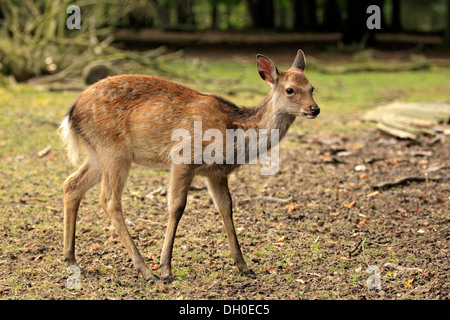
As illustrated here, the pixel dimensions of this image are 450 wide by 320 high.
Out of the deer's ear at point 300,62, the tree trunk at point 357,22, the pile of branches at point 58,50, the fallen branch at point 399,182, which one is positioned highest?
the deer's ear at point 300,62

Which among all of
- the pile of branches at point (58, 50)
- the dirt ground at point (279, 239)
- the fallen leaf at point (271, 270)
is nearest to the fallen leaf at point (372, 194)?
the dirt ground at point (279, 239)

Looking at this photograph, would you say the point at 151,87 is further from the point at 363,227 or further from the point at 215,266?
the point at 363,227

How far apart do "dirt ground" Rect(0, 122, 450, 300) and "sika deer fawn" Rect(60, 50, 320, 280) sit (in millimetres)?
288

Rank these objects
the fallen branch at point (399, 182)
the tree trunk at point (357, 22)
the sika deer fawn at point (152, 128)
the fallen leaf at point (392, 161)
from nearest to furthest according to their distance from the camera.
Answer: the sika deer fawn at point (152, 128) → the fallen branch at point (399, 182) → the fallen leaf at point (392, 161) → the tree trunk at point (357, 22)

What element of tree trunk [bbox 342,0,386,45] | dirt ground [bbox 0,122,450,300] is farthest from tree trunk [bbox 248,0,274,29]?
dirt ground [bbox 0,122,450,300]

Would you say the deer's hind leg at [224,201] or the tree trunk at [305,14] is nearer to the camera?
the deer's hind leg at [224,201]

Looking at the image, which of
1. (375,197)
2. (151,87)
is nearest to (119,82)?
(151,87)

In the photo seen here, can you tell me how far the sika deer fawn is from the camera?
4.59 meters

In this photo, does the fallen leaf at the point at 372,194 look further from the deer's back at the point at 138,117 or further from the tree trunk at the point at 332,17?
the tree trunk at the point at 332,17

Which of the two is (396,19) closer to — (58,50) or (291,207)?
(58,50)

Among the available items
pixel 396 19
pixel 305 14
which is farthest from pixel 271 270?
pixel 396 19

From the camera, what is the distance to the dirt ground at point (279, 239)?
434cm

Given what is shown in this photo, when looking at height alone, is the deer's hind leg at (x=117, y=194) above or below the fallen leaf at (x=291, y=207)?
above

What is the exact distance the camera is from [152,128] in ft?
15.2
